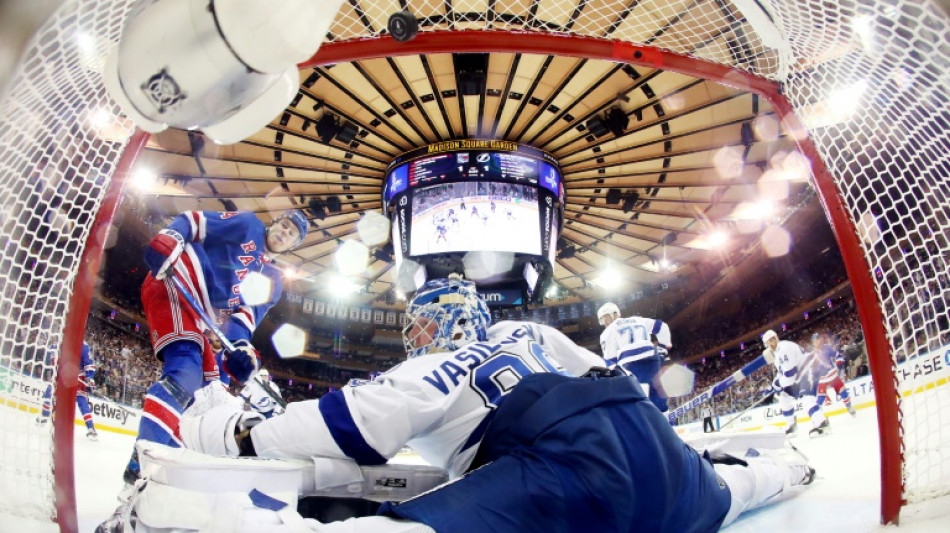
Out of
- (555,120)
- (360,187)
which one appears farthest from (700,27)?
(360,187)

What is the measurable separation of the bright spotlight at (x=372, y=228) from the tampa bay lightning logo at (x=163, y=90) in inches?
355

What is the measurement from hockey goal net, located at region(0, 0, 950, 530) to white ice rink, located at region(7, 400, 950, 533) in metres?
0.11

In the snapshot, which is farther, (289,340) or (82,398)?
(289,340)

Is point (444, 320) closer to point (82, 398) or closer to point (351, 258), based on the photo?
point (82, 398)

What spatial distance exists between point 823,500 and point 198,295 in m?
3.02

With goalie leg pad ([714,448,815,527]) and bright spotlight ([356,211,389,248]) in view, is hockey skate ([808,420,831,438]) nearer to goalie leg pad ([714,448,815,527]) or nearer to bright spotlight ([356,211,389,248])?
goalie leg pad ([714,448,815,527])

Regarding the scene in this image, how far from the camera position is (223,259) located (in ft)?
10.3

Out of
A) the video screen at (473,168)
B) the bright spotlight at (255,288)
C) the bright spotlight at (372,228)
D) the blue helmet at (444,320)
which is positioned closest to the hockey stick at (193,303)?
the bright spotlight at (255,288)

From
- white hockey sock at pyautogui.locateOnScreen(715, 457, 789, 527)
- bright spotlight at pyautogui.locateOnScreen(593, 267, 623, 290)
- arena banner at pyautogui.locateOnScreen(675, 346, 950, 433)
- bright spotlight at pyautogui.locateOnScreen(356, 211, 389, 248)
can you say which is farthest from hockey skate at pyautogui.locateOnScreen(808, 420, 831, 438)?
bright spotlight at pyautogui.locateOnScreen(593, 267, 623, 290)

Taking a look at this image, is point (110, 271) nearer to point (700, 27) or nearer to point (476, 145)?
point (476, 145)

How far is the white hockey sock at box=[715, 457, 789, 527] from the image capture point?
196 cm

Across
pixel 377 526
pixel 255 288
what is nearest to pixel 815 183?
pixel 377 526

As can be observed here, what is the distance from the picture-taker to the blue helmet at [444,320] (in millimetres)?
1806

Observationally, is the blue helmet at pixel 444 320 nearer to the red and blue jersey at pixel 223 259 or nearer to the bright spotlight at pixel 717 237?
the red and blue jersey at pixel 223 259
